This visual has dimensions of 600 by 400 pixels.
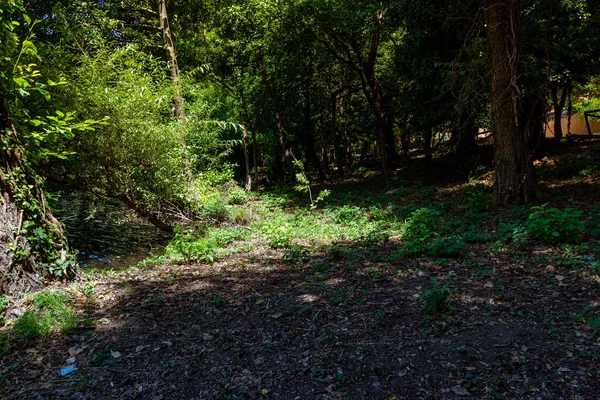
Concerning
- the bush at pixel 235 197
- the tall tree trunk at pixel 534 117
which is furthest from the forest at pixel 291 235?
the tall tree trunk at pixel 534 117

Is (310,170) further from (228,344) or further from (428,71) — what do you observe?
(228,344)

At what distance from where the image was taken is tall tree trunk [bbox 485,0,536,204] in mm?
6086

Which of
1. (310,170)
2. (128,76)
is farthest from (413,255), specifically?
(310,170)

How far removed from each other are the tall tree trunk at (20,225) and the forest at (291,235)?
0.07 feet

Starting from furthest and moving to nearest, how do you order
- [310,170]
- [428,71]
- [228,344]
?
[310,170] < [428,71] < [228,344]

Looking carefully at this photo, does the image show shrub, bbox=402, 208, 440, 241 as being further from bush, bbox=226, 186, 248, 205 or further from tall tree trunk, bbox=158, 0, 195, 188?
bush, bbox=226, 186, 248, 205

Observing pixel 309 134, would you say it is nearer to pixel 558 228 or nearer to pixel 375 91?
pixel 375 91

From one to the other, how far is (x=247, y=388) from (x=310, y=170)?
17945 mm

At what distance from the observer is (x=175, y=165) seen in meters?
7.99

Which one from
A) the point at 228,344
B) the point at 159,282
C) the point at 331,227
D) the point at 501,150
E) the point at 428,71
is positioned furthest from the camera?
the point at 428,71

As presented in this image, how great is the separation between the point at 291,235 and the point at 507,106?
4.68 meters

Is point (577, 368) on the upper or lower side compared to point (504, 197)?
lower

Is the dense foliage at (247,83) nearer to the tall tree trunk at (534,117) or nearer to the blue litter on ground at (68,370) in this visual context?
the tall tree trunk at (534,117)

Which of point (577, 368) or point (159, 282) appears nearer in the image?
point (577, 368)
